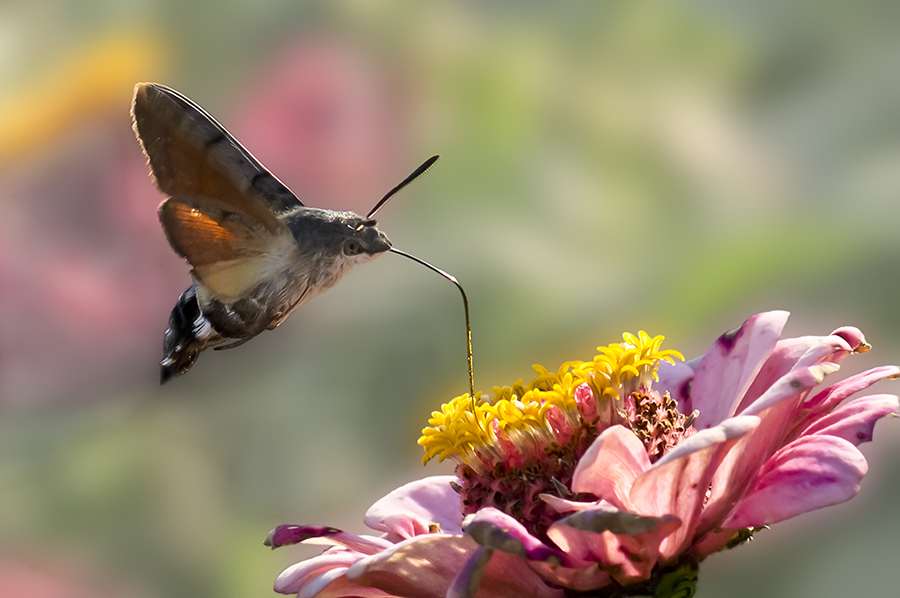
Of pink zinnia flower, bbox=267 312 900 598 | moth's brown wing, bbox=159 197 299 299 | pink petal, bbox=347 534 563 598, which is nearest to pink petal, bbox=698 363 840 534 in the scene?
pink zinnia flower, bbox=267 312 900 598

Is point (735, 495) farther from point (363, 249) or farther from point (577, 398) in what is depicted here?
point (363, 249)

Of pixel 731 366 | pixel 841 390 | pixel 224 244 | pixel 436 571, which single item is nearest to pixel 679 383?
pixel 731 366

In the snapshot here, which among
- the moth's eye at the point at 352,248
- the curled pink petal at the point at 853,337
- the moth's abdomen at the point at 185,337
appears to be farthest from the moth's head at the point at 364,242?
the curled pink petal at the point at 853,337

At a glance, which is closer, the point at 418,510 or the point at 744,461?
the point at 744,461

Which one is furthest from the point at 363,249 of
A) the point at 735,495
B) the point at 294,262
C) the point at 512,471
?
the point at 735,495

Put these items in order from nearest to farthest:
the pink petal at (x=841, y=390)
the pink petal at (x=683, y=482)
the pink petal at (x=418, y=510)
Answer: the pink petal at (x=683, y=482) < the pink petal at (x=841, y=390) < the pink petal at (x=418, y=510)

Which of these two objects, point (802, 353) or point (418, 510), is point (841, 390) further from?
point (418, 510)

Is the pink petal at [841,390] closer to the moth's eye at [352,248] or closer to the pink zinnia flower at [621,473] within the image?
the pink zinnia flower at [621,473]
